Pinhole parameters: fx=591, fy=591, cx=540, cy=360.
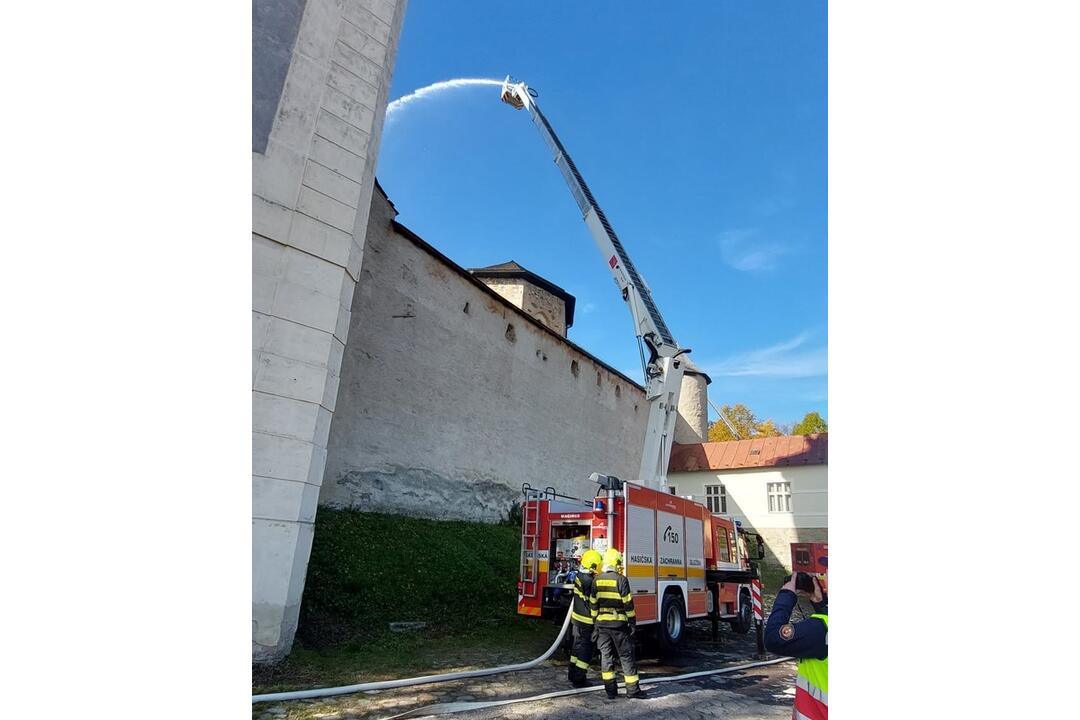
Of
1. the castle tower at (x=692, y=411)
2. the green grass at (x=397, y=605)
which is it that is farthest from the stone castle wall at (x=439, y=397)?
the castle tower at (x=692, y=411)

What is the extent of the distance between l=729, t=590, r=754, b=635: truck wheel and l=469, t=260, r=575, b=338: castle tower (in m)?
20.1

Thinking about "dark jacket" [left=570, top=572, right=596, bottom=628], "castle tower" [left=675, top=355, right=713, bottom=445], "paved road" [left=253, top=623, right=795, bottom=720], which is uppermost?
"castle tower" [left=675, top=355, right=713, bottom=445]

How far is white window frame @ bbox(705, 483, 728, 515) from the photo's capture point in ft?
99.6

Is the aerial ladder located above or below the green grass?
above

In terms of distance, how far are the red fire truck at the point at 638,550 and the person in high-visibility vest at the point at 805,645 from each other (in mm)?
5037

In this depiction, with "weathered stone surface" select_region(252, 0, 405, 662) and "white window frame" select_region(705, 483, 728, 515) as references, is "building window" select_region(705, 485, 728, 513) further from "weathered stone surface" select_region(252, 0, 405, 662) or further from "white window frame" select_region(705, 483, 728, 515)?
"weathered stone surface" select_region(252, 0, 405, 662)

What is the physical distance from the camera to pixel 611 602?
6.59 m

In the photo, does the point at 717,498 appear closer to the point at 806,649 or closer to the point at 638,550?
the point at 638,550

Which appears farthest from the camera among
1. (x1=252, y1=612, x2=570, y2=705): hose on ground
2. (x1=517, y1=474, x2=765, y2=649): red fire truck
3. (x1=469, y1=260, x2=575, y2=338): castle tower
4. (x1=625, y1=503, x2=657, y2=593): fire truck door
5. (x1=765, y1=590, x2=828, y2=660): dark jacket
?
(x1=469, y1=260, x2=575, y2=338): castle tower

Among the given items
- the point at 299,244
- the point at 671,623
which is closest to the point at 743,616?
the point at 671,623

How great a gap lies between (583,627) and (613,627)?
0.44 m

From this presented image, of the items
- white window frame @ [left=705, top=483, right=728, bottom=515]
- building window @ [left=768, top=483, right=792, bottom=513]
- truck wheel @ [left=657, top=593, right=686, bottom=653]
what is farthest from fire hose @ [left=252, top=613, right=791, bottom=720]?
white window frame @ [left=705, top=483, right=728, bottom=515]
